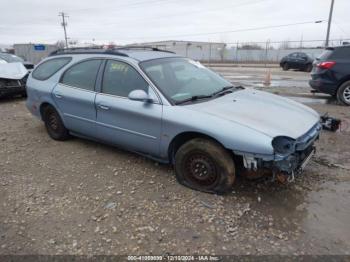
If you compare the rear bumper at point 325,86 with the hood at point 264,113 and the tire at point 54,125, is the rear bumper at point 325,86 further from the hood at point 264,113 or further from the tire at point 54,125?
the tire at point 54,125

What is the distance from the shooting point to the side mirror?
3.64 meters

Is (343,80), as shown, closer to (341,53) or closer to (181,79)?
(341,53)

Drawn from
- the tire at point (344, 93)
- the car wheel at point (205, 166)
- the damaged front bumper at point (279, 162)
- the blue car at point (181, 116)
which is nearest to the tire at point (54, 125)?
the blue car at point (181, 116)

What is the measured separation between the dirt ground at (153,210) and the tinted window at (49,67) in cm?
147

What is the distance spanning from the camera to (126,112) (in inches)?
156

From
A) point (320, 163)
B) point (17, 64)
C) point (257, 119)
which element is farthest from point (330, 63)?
point (17, 64)

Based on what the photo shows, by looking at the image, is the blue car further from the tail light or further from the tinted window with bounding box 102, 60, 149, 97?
the tail light

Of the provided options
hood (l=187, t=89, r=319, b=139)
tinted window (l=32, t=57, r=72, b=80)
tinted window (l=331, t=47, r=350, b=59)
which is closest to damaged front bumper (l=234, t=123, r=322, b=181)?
hood (l=187, t=89, r=319, b=139)

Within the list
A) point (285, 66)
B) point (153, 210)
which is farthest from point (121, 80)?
point (285, 66)

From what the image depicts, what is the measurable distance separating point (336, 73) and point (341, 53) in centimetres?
58

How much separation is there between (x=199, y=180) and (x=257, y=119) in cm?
95

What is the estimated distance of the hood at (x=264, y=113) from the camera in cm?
316

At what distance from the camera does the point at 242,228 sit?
2.96 meters

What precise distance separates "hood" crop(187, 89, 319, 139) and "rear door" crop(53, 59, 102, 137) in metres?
1.68
